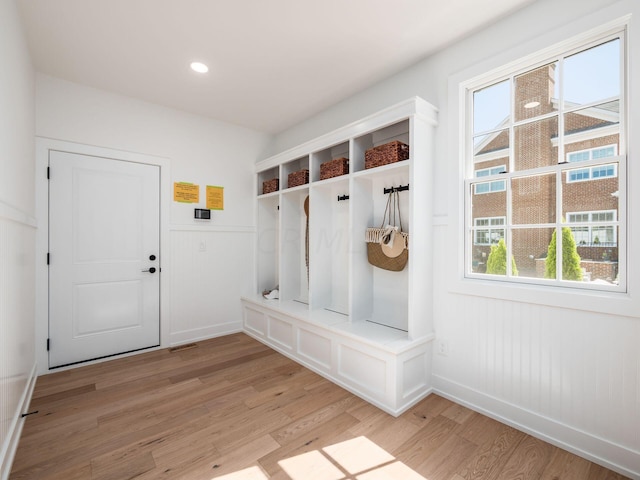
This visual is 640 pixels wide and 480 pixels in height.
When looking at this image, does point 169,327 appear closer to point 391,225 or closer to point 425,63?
point 391,225

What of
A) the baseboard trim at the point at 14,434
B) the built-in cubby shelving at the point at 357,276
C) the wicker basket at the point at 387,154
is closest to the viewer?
the baseboard trim at the point at 14,434

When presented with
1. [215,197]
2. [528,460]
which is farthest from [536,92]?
[215,197]

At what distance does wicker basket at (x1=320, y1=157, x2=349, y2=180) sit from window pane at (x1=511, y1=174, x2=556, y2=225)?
52.5 inches

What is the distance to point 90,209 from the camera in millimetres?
2891

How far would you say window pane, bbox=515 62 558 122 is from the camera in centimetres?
189

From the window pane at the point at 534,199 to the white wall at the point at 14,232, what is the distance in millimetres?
2914

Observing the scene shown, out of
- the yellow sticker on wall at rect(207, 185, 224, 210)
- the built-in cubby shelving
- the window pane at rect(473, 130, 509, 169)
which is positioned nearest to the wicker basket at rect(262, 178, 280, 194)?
the built-in cubby shelving

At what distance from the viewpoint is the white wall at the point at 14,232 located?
154cm

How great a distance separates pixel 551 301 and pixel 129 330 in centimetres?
363

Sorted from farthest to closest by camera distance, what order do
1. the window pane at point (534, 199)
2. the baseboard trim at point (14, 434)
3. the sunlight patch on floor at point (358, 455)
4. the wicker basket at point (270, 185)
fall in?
1. the wicker basket at point (270, 185)
2. the window pane at point (534, 199)
3. the sunlight patch on floor at point (358, 455)
4. the baseboard trim at point (14, 434)

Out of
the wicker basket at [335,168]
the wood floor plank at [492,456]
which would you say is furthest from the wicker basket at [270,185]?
the wood floor plank at [492,456]

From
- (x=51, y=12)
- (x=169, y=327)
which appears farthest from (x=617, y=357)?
(x=51, y=12)

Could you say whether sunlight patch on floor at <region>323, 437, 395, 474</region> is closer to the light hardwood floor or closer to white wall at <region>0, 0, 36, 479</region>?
the light hardwood floor

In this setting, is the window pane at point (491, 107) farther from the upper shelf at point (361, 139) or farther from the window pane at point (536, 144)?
the upper shelf at point (361, 139)
